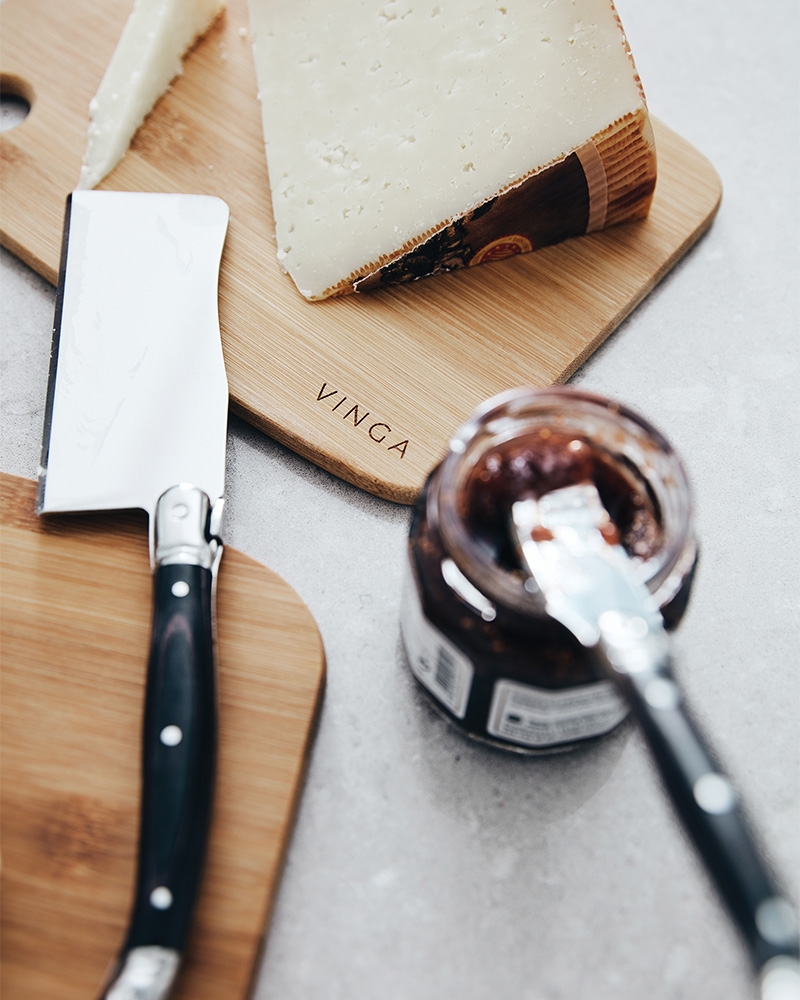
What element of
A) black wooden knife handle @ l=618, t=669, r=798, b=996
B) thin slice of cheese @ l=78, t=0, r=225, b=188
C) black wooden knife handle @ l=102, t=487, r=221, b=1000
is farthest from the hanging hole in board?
black wooden knife handle @ l=618, t=669, r=798, b=996

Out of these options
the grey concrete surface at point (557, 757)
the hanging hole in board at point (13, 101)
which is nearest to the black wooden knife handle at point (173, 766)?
the grey concrete surface at point (557, 757)

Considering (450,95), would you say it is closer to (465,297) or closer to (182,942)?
(465,297)

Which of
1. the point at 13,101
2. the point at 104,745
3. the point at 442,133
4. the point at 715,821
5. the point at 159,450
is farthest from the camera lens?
the point at 13,101

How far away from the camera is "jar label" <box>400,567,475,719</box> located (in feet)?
2.32

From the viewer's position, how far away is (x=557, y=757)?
843 millimetres

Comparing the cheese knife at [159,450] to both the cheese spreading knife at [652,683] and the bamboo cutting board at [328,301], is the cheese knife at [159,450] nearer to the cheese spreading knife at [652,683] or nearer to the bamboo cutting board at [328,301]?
the bamboo cutting board at [328,301]

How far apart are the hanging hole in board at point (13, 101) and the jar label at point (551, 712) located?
952mm

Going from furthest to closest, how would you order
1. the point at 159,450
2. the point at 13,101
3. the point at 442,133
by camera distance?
the point at 13,101, the point at 442,133, the point at 159,450

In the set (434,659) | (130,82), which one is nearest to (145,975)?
(434,659)

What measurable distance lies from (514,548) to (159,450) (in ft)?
1.30

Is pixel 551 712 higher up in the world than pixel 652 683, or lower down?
lower down

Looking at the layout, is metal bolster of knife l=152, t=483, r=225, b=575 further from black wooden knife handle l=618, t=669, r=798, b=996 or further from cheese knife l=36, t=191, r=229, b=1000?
black wooden knife handle l=618, t=669, r=798, b=996

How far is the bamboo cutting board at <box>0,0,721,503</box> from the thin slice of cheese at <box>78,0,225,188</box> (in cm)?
2

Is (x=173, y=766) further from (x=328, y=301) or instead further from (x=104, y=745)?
(x=328, y=301)
